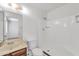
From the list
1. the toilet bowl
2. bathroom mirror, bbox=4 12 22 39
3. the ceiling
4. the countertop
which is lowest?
the toilet bowl

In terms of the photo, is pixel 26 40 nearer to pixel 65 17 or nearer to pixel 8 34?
pixel 8 34

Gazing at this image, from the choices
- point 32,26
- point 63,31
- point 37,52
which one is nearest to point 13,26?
point 32,26

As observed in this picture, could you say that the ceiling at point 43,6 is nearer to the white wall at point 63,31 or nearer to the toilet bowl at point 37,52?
the white wall at point 63,31

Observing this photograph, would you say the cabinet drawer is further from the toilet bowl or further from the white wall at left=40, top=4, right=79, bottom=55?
the white wall at left=40, top=4, right=79, bottom=55

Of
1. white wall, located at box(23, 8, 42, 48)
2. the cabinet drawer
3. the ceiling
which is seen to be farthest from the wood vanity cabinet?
A: the ceiling

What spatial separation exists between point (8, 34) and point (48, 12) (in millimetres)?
500

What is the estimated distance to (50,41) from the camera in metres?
0.96

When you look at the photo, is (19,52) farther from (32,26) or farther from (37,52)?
(32,26)

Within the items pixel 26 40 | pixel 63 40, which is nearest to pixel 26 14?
pixel 26 40

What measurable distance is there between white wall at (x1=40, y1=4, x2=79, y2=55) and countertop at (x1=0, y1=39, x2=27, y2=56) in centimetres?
23

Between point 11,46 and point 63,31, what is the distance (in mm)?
595

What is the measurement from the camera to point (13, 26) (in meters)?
0.91

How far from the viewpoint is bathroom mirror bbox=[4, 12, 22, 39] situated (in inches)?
35.0

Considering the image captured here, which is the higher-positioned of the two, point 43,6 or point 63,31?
point 43,6
